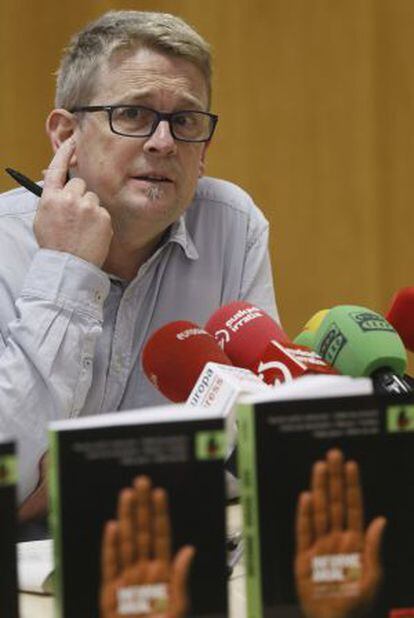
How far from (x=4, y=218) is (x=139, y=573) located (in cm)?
119

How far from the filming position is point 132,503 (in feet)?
2.47

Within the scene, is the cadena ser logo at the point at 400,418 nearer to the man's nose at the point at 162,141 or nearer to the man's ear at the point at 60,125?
the man's nose at the point at 162,141

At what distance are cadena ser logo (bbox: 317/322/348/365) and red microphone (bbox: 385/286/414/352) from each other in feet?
0.78

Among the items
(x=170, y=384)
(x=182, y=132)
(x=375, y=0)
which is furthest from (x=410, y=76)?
(x=170, y=384)

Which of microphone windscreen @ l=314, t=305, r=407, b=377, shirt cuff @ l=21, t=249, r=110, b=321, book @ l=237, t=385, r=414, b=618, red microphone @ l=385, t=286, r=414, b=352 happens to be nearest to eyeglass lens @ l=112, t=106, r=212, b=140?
shirt cuff @ l=21, t=249, r=110, b=321

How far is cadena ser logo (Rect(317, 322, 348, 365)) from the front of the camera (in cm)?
121

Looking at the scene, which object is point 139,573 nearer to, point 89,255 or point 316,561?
point 316,561

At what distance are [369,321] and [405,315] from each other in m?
0.26

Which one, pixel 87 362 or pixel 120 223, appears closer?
pixel 87 362

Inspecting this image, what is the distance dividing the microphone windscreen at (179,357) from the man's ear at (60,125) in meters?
0.69

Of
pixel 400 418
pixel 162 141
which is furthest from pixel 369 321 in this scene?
pixel 162 141

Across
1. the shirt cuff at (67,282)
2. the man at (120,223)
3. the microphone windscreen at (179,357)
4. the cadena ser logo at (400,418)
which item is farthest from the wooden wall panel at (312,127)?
the cadena ser logo at (400,418)

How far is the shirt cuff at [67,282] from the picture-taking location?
5.08ft

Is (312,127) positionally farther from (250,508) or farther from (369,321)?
(250,508)
